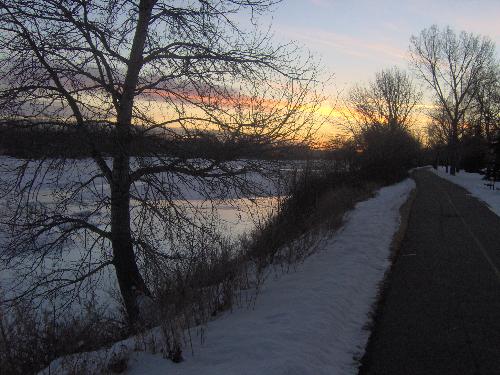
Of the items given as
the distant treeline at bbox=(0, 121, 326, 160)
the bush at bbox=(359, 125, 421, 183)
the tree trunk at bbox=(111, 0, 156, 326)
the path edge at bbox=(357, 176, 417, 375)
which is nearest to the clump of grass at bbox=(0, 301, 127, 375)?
the tree trunk at bbox=(111, 0, 156, 326)

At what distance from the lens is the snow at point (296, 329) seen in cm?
510

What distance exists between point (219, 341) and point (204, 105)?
5.12 m

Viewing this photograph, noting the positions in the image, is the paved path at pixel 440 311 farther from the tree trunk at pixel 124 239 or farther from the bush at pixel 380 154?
the bush at pixel 380 154

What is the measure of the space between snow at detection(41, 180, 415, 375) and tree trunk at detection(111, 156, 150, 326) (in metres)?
2.58

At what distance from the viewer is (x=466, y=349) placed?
5855 mm

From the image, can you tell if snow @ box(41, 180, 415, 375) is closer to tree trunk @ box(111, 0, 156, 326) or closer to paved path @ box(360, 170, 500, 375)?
paved path @ box(360, 170, 500, 375)

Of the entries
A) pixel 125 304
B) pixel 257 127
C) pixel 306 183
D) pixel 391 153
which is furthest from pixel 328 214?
pixel 391 153

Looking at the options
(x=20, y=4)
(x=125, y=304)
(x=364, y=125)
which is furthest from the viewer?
(x=364, y=125)

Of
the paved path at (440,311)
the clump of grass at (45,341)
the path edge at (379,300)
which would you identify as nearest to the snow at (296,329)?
the path edge at (379,300)

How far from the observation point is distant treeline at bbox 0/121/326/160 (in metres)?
8.30

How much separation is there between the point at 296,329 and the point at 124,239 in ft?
15.9

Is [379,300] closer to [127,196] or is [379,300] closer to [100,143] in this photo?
[127,196]

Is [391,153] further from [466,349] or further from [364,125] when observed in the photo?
[466,349]

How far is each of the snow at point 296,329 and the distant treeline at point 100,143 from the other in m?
2.58
